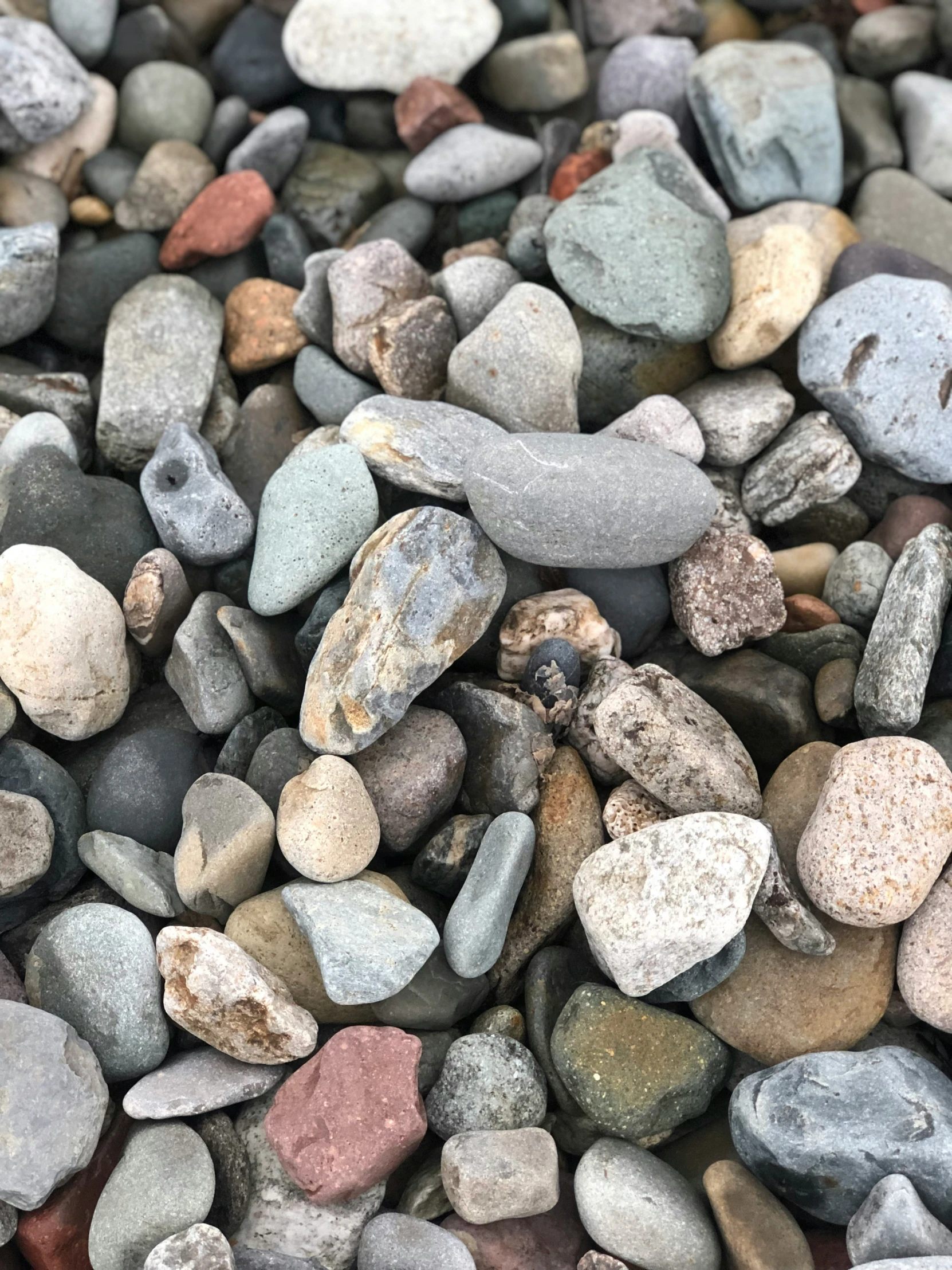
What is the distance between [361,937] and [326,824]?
8.9 inches

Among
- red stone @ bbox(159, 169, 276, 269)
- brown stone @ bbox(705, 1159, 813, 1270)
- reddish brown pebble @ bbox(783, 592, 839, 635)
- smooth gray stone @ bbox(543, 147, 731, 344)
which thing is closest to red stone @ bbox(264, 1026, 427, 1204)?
brown stone @ bbox(705, 1159, 813, 1270)

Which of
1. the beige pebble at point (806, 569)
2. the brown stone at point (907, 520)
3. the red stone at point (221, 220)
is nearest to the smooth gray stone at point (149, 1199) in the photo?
the beige pebble at point (806, 569)

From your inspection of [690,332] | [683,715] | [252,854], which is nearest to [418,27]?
[690,332]

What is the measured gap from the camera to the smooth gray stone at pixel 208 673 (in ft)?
7.09

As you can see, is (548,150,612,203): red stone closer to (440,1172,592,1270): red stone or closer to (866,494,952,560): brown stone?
(866,494,952,560): brown stone

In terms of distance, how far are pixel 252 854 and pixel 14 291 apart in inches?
64.1

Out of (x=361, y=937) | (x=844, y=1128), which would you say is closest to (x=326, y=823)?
(x=361, y=937)

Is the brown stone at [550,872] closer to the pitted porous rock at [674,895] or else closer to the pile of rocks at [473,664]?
the pile of rocks at [473,664]

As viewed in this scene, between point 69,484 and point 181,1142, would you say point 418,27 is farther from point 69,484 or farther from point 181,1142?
point 181,1142

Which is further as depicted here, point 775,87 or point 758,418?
point 775,87

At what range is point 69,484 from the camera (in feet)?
7.67

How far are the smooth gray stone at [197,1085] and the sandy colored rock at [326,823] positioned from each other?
14.8 inches

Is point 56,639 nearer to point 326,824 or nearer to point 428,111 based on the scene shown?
point 326,824

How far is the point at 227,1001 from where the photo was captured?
184cm
